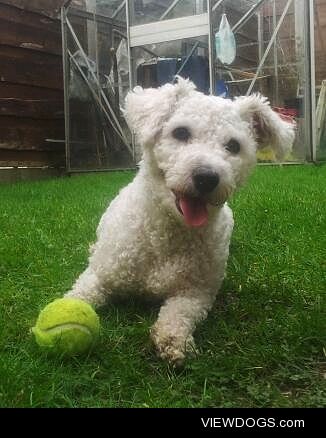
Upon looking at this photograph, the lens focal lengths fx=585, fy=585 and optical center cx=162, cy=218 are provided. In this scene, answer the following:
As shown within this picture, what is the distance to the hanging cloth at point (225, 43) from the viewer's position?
750 cm

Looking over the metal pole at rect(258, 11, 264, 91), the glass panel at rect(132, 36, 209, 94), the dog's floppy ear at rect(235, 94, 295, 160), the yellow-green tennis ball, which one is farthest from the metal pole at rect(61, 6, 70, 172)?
the yellow-green tennis ball

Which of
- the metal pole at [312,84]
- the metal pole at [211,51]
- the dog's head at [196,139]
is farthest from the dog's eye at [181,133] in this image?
the metal pole at [312,84]

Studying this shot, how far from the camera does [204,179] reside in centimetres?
217

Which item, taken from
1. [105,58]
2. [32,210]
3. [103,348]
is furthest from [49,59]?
[103,348]

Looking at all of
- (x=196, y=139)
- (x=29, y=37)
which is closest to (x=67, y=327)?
(x=196, y=139)

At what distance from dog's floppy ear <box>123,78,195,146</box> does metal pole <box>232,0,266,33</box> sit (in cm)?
550

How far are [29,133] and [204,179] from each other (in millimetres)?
7035

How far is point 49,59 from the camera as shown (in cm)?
915

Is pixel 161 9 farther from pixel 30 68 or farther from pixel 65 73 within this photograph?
pixel 30 68

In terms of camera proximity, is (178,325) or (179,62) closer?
(178,325)

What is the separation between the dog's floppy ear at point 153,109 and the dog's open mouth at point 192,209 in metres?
0.34

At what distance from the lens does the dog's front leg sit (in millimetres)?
1977

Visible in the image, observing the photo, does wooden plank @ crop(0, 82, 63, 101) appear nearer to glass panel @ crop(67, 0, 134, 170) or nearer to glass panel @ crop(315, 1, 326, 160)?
glass panel @ crop(67, 0, 134, 170)
